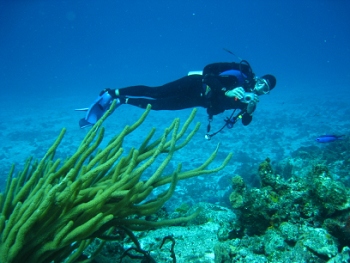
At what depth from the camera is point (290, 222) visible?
3.11 m

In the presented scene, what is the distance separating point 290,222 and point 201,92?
471cm

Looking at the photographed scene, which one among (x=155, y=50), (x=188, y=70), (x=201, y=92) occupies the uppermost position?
(x=155, y=50)

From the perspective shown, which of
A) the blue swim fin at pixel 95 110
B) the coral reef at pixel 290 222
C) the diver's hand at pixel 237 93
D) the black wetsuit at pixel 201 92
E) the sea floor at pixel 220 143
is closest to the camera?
the coral reef at pixel 290 222

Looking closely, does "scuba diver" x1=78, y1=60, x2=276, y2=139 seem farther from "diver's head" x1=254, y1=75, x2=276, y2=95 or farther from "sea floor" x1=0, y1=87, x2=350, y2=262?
"sea floor" x1=0, y1=87, x2=350, y2=262

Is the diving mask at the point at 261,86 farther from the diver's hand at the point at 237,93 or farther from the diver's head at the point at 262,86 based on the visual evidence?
the diver's hand at the point at 237,93

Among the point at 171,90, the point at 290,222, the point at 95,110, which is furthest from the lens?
the point at 171,90

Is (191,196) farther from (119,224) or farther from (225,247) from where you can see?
(119,224)

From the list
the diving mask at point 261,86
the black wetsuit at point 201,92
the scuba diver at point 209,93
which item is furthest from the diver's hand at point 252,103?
the diving mask at point 261,86

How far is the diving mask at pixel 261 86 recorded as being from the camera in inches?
277

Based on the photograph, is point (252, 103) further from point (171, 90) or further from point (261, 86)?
point (171, 90)

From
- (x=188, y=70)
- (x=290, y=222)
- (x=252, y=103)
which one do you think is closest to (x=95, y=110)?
(x=252, y=103)

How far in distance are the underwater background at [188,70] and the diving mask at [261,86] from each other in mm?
2748

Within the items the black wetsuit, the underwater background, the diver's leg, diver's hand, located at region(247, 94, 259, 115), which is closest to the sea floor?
the underwater background

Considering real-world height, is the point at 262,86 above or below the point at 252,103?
above
